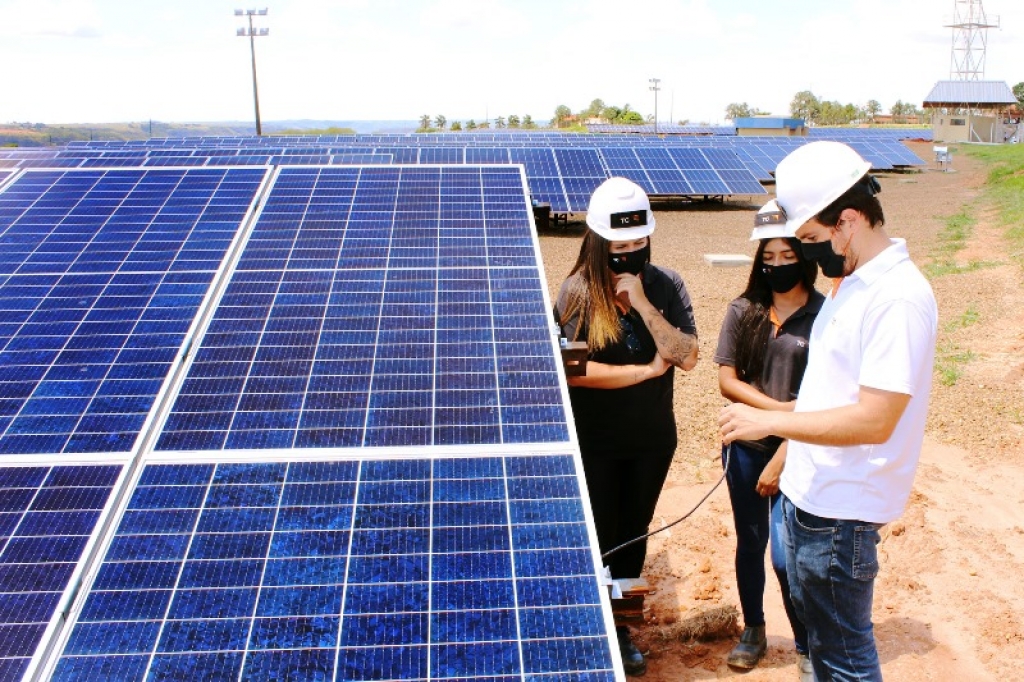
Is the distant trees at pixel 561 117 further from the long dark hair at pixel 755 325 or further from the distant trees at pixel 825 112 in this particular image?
the long dark hair at pixel 755 325

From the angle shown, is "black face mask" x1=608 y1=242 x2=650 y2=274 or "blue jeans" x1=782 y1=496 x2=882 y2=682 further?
"black face mask" x1=608 y1=242 x2=650 y2=274

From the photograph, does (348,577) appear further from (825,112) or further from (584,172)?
(825,112)

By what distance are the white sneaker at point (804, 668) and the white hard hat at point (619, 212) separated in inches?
89.0

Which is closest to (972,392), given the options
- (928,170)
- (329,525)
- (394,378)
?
(394,378)

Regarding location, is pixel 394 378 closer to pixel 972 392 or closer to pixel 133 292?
pixel 133 292

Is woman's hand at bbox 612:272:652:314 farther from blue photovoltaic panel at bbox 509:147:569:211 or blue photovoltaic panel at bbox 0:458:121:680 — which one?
blue photovoltaic panel at bbox 509:147:569:211

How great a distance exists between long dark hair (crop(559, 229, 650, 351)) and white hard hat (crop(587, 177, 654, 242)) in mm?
77

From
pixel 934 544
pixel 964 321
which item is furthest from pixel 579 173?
pixel 934 544

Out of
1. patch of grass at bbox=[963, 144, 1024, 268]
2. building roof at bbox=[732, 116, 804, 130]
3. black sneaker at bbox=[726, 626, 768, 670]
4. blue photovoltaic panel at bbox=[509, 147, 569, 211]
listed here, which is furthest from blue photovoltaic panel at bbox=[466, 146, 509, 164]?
building roof at bbox=[732, 116, 804, 130]

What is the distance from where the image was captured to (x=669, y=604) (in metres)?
5.28

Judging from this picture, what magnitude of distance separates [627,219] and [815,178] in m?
1.38

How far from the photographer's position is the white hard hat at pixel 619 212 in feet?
13.5

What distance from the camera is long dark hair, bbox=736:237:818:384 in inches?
166

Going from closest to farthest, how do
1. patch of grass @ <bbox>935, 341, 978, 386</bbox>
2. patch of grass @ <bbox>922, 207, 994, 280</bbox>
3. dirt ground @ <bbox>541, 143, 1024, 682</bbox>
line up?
dirt ground @ <bbox>541, 143, 1024, 682</bbox> → patch of grass @ <bbox>935, 341, 978, 386</bbox> → patch of grass @ <bbox>922, 207, 994, 280</bbox>
